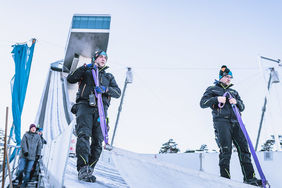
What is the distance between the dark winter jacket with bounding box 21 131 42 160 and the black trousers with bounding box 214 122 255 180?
3784mm

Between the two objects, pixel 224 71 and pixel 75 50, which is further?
pixel 75 50

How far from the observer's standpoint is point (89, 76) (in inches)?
92.0

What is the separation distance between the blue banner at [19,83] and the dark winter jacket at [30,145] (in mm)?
2431

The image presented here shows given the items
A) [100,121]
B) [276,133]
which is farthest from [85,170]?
[276,133]

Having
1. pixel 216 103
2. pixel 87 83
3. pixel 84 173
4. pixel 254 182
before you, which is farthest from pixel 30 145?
pixel 254 182

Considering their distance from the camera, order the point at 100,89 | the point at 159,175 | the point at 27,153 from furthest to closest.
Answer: the point at 27,153, the point at 100,89, the point at 159,175

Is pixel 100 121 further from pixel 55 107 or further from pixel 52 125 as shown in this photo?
pixel 55 107

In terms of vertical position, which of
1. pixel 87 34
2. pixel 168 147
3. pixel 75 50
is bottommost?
pixel 168 147

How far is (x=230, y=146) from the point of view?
2.56m

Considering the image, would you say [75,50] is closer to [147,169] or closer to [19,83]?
[19,83]

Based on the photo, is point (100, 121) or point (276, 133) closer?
point (100, 121)

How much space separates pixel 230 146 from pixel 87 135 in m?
1.39

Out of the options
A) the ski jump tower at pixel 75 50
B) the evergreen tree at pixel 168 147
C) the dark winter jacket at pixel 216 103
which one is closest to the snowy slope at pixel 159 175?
the dark winter jacket at pixel 216 103

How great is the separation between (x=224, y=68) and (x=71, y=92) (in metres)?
24.0
